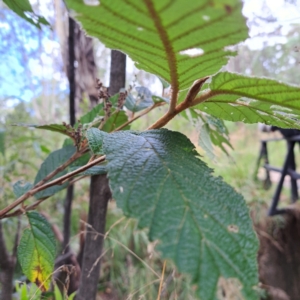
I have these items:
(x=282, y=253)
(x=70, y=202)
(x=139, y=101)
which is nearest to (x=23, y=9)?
(x=139, y=101)

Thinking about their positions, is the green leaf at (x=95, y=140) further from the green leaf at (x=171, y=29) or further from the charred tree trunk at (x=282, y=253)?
the charred tree trunk at (x=282, y=253)

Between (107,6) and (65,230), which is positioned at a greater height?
(107,6)

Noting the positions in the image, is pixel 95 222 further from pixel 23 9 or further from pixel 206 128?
pixel 23 9

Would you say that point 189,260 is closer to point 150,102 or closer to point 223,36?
point 223,36

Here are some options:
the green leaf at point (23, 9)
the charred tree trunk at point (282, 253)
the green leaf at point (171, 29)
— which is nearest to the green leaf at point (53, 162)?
the green leaf at point (23, 9)

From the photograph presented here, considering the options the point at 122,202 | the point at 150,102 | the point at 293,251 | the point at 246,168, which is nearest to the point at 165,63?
the point at 122,202

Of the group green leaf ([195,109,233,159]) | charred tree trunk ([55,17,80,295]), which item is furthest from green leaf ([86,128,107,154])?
charred tree trunk ([55,17,80,295])

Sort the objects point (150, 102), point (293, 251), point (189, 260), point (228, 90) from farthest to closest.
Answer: point (293, 251) → point (150, 102) → point (228, 90) → point (189, 260)
